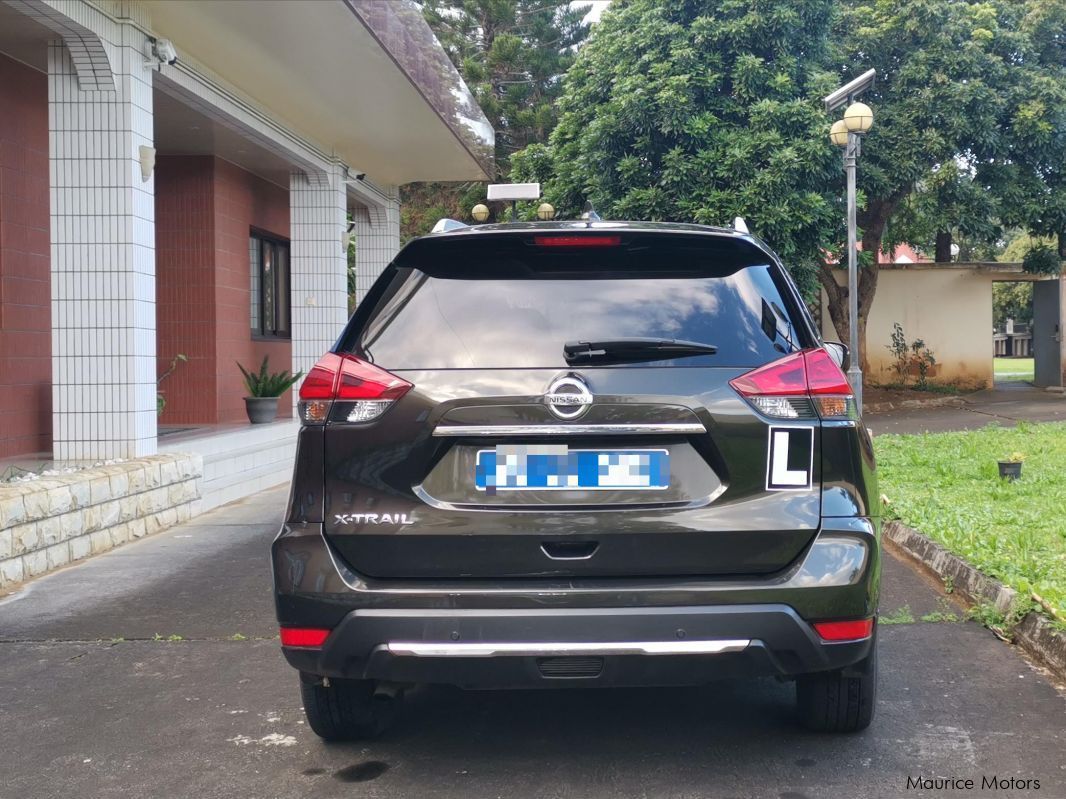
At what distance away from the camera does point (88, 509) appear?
7473 millimetres

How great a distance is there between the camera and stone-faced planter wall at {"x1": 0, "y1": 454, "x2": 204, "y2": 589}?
6609 millimetres

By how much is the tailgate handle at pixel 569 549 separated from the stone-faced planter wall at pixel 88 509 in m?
4.48

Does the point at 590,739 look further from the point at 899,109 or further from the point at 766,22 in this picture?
the point at 899,109

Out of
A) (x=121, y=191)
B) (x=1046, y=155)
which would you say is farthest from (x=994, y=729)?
(x=1046, y=155)

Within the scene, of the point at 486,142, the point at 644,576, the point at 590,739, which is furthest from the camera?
the point at 486,142

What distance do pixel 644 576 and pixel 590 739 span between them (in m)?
0.94

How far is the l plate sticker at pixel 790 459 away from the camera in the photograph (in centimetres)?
315

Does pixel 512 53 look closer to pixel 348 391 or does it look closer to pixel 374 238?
pixel 374 238

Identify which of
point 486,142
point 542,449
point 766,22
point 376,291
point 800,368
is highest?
point 766,22

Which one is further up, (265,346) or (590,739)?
(265,346)

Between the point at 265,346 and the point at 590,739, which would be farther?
the point at 265,346

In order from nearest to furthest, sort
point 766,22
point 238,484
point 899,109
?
point 238,484 → point 766,22 → point 899,109

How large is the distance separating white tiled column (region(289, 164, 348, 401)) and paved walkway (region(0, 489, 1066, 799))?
940 centimetres

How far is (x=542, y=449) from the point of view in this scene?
315 centimetres
